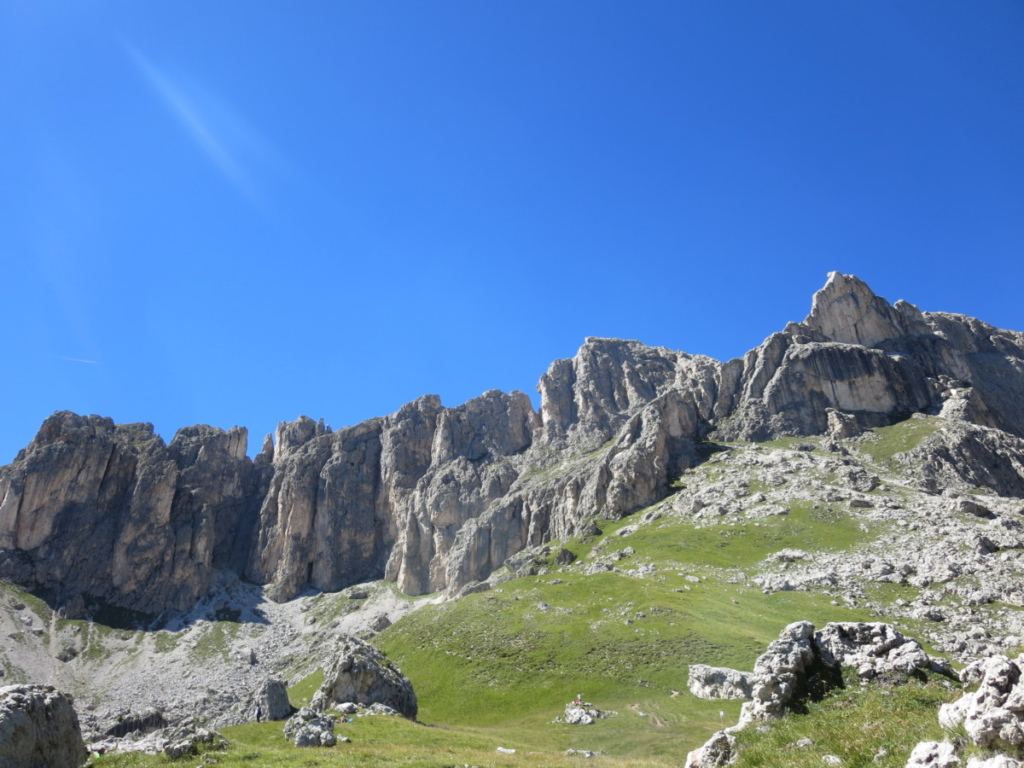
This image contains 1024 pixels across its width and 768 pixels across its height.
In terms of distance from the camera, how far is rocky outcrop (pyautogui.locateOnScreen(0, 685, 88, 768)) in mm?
21125

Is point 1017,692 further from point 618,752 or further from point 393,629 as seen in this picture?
point 393,629

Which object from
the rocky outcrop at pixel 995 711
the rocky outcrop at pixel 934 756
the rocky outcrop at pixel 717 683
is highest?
the rocky outcrop at pixel 995 711

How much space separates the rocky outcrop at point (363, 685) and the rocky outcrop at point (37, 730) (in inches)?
1048

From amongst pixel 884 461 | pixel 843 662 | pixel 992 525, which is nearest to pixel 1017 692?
pixel 843 662

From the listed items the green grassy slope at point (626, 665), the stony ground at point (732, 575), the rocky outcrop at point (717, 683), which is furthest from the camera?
the stony ground at point (732, 575)

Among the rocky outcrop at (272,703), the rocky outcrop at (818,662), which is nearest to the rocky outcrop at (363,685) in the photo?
the rocky outcrop at (272,703)

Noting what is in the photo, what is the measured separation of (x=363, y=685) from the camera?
162ft

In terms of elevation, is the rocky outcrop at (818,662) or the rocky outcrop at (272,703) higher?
the rocky outcrop at (818,662)

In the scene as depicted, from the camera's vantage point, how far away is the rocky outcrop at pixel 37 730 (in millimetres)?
21125

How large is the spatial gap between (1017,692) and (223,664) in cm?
18878

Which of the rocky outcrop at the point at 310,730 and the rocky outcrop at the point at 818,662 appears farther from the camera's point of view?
the rocky outcrop at the point at 310,730

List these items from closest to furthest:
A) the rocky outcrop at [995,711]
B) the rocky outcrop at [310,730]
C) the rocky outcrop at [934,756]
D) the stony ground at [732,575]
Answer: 1. the rocky outcrop at [995,711]
2. the rocky outcrop at [934,756]
3. the rocky outcrop at [310,730]
4. the stony ground at [732,575]

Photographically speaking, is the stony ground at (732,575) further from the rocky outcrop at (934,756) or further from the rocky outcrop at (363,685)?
the rocky outcrop at (934,756)

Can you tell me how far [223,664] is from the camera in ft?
536
